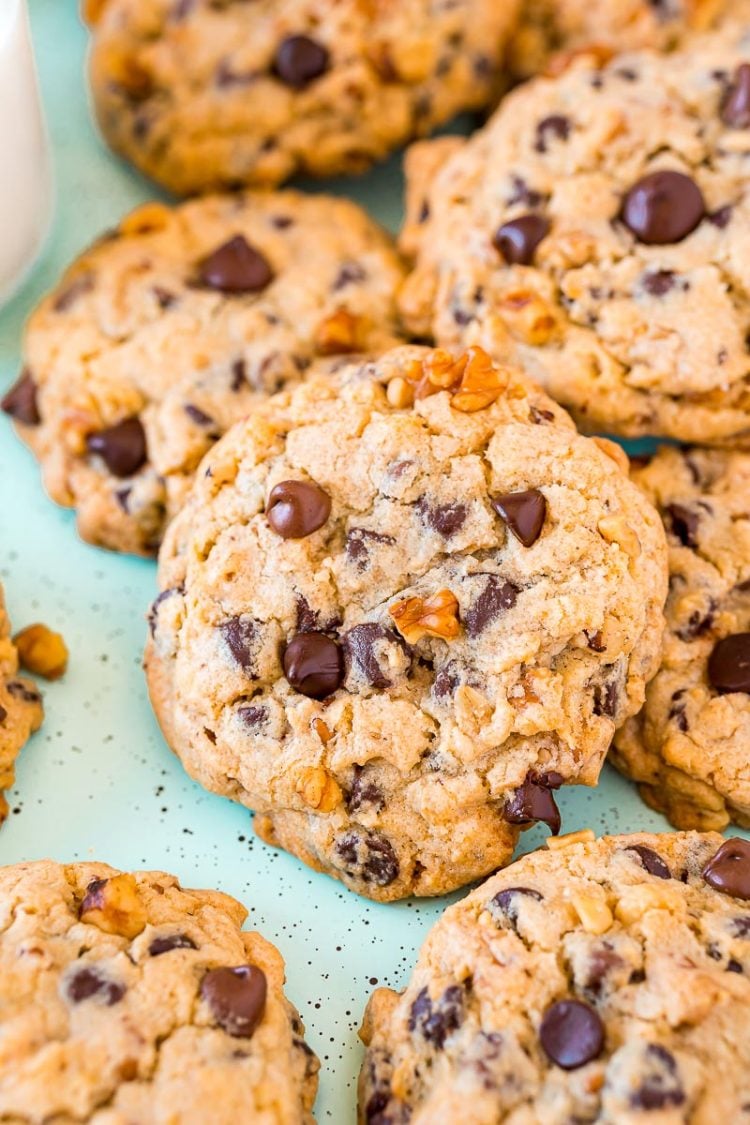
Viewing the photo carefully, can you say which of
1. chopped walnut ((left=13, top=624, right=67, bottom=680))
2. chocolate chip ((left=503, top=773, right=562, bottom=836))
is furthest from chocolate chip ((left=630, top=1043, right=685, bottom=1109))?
chopped walnut ((left=13, top=624, right=67, bottom=680))

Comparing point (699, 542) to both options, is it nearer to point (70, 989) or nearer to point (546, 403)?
point (546, 403)

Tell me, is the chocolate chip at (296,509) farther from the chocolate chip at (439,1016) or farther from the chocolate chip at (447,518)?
the chocolate chip at (439,1016)

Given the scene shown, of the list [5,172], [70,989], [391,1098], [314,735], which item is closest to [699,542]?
[314,735]

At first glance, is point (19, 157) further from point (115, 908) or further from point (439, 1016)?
point (439, 1016)

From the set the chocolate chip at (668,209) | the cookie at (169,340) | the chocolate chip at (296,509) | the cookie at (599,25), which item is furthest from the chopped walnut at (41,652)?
the cookie at (599,25)

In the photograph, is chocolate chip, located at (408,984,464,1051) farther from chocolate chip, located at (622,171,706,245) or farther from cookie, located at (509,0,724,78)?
cookie, located at (509,0,724,78)

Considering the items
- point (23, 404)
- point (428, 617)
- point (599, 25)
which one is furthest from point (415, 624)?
point (599, 25)
